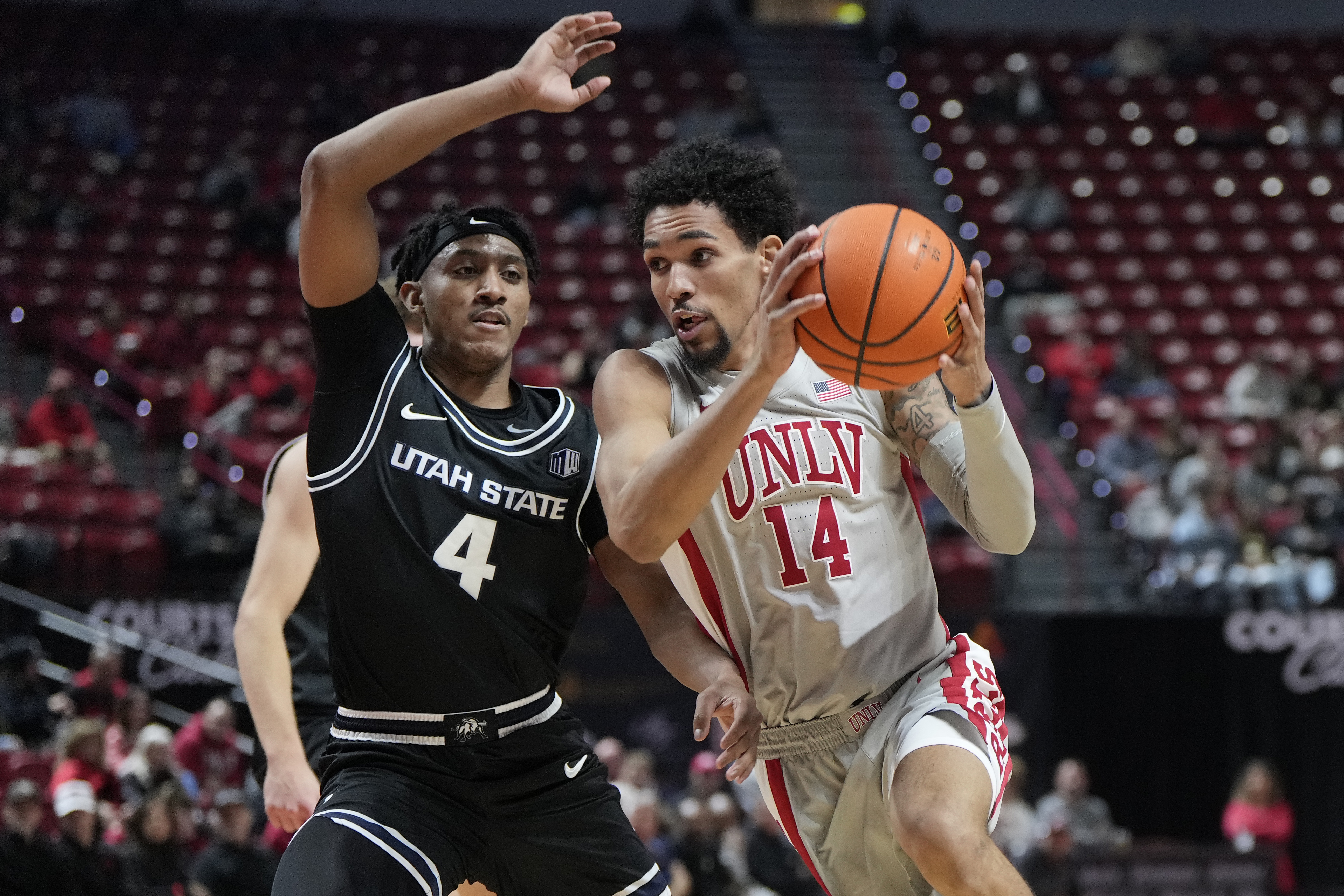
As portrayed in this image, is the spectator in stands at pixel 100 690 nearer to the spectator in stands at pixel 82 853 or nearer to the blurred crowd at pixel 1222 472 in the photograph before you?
the spectator in stands at pixel 82 853

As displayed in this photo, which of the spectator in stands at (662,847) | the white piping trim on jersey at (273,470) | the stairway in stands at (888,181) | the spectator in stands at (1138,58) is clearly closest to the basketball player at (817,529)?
the white piping trim on jersey at (273,470)

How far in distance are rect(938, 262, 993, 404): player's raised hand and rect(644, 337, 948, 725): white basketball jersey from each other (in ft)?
1.57

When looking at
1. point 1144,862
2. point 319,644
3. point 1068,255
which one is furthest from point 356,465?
point 1068,255

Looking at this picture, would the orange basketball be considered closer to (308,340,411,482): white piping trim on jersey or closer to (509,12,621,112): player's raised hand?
(509,12,621,112): player's raised hand

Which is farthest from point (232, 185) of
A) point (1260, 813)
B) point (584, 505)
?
point (584, 505)

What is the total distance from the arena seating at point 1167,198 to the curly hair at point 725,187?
456 inches

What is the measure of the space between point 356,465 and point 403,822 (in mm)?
884

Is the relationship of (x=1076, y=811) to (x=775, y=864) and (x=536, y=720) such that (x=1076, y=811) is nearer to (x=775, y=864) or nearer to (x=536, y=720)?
(x=775, y=864)

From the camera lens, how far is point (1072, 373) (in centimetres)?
1584

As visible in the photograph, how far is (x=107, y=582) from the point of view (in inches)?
449

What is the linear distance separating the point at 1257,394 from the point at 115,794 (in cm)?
1161

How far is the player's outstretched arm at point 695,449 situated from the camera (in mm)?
3336

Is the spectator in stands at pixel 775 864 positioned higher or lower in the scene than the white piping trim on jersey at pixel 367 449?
lower

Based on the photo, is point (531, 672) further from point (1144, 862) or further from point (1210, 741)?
point (1210, 741)
